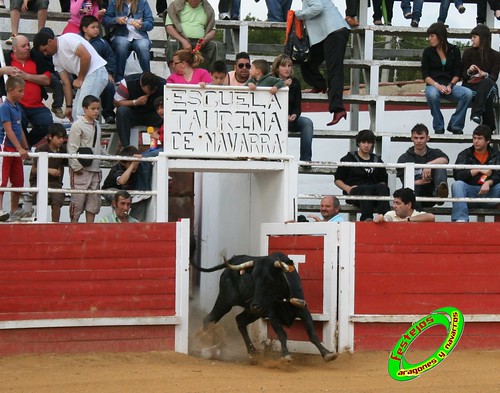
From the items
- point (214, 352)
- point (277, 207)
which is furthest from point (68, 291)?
point (277, 207)

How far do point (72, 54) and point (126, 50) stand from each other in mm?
930

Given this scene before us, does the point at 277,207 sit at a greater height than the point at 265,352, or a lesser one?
greater

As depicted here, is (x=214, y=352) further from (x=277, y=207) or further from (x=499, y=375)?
(x=499, y=375)

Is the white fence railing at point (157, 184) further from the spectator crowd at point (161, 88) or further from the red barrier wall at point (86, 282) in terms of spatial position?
the red barrier wall at point (86, 282)

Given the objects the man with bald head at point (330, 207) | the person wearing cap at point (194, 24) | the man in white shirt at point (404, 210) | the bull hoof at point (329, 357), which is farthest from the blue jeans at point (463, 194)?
the person wearing cap at point (194, 24)

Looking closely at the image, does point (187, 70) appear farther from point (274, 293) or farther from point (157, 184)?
point (274, 293)

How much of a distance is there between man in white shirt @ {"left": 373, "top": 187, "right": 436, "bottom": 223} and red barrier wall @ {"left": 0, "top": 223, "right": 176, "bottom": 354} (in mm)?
1867

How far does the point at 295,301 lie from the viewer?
8.91 metres

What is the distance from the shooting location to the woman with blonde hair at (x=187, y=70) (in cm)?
1107

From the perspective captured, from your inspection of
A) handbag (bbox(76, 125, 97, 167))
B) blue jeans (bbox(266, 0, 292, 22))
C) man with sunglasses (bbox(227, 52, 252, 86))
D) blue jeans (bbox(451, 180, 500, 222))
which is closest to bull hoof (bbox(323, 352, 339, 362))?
blue jeans (bbox(451, 180, 500, 222))

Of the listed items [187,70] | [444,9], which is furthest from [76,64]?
[444,9]

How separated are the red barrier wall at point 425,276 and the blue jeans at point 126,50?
3808 mm

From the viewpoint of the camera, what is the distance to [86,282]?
9.24m

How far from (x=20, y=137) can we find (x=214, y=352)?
8.37ft
